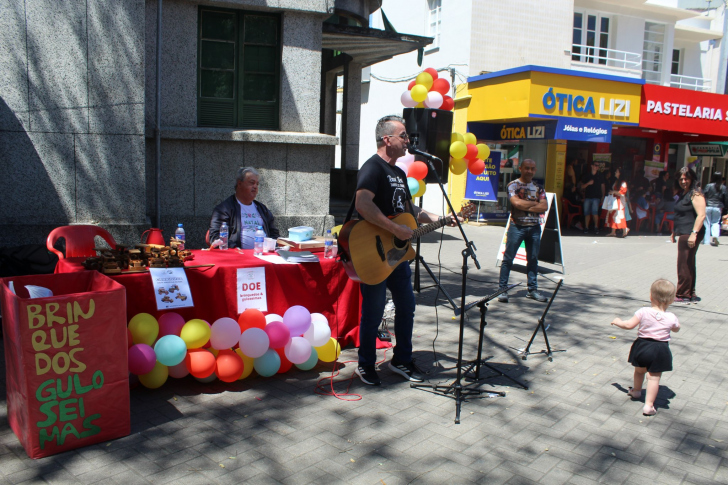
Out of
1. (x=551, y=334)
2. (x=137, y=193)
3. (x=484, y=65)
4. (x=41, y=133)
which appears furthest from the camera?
(x=484, y=65)

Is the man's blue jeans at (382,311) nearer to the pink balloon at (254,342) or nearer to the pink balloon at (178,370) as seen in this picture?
the pink balloon at (254,342)

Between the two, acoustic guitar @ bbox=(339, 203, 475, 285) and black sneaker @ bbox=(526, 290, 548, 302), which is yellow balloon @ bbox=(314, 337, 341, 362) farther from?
black sneaker @ bbox=(526, 290, 548, 302)

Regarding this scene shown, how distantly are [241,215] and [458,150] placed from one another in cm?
347

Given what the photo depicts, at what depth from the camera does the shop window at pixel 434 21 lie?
18.8m

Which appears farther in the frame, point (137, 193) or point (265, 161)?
point (265, 161)

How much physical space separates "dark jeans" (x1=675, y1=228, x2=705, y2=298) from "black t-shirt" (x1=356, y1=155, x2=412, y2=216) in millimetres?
5239

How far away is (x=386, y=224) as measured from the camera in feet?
14.3

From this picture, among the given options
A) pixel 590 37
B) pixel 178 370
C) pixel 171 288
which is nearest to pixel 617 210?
pixel 590 37

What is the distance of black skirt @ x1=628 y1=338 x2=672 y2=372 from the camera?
14.5ft

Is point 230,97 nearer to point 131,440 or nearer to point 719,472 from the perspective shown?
point 131,440

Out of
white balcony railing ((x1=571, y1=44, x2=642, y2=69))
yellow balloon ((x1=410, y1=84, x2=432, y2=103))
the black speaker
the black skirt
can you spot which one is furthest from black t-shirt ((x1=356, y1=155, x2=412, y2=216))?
white balcony railing ((x1=571, y1=44, x2=642, y2=69))

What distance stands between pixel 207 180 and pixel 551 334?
5794 mm

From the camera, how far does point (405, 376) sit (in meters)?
4.89

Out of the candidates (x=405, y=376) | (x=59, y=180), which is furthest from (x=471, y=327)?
(x=59, y=180)
